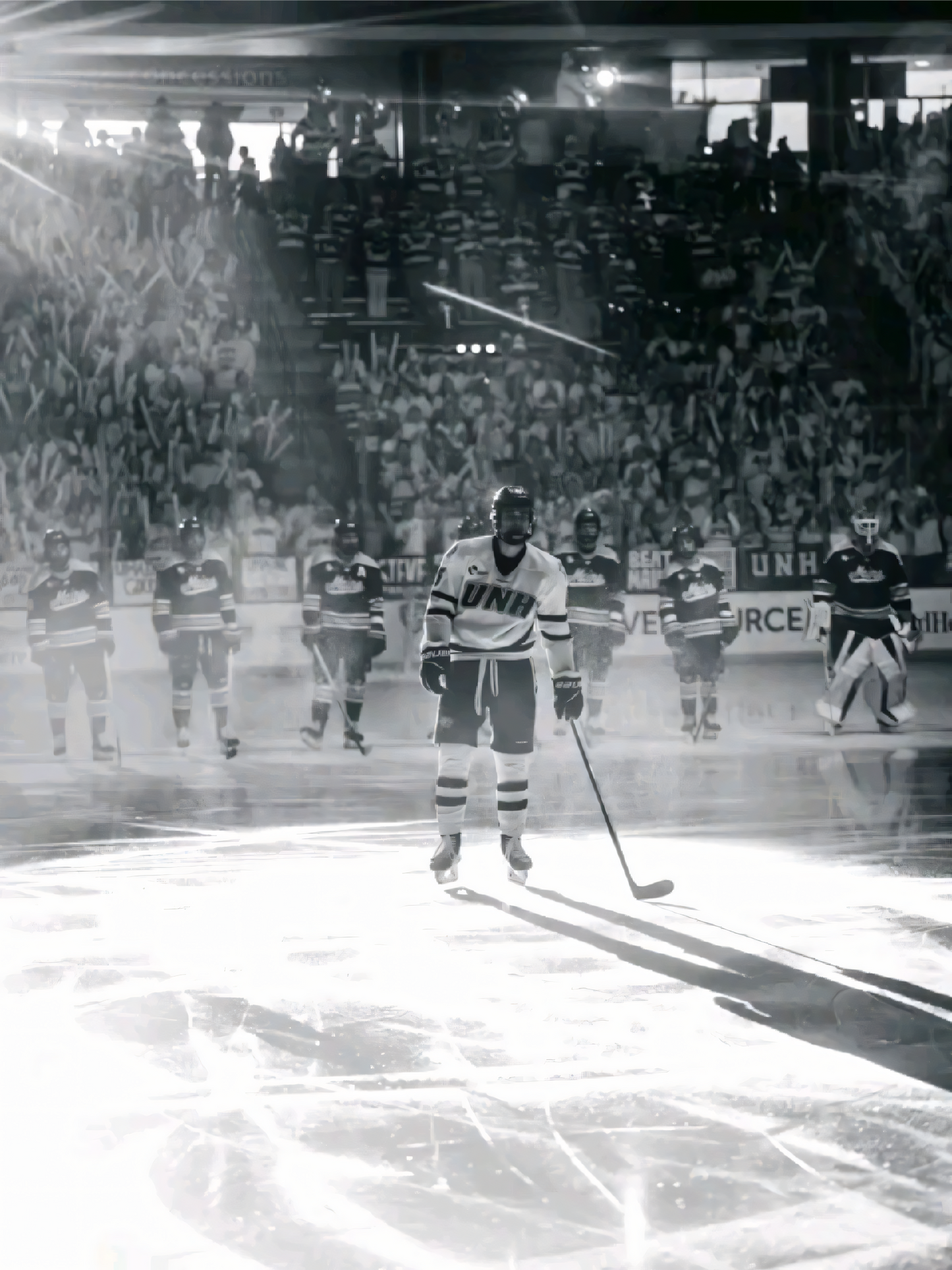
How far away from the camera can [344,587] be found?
34.2 ft

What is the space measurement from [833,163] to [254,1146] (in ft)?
52.3

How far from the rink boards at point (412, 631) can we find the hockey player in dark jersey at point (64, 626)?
9.16 ft

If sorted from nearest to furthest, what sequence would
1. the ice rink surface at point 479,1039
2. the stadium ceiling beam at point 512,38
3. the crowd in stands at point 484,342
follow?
the ice rink surface at point 479,1039 < the crowd in stands at point 484,342 < the stadium ceiling beam at point 512,38

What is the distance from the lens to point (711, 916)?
521cm

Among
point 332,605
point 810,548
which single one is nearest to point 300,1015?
point 332,605

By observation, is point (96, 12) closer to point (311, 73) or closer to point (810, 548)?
point (311, 73)

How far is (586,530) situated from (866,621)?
226cm

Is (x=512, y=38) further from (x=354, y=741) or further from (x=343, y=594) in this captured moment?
(x=354, y=741)

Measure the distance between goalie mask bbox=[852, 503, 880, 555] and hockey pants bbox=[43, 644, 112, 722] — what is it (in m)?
5.79

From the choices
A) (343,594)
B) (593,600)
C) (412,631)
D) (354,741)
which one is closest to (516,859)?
(354,741)

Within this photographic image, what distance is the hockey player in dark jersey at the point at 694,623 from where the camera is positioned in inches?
417

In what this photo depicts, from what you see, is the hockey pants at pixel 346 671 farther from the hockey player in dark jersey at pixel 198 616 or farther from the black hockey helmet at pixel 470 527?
the black hockey helmet at pixel 470 527

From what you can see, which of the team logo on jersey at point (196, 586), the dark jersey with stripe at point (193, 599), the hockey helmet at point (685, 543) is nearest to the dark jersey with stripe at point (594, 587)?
the hockey helmet at point (685, 543)

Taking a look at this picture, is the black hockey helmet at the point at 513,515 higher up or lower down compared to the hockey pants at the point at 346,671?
higher up
